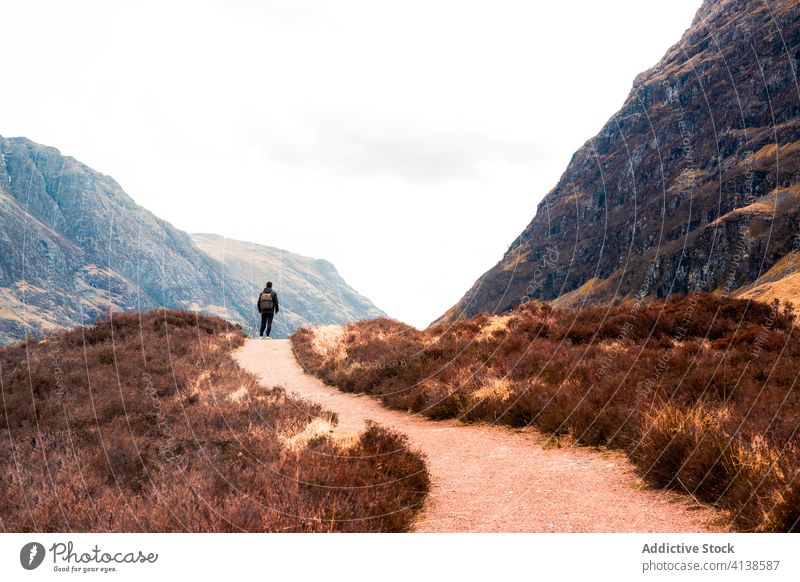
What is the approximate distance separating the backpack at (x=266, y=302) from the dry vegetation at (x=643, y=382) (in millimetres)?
5105

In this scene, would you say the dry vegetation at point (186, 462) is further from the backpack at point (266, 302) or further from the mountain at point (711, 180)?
the mountain at point (711, 180)

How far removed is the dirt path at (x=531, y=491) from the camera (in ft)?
16.9

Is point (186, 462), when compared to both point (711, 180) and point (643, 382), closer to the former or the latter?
point (643, 382)

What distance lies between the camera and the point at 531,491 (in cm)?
623

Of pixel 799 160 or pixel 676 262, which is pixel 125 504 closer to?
pixel 676 262

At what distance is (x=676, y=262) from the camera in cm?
14000

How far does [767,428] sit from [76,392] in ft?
45.7

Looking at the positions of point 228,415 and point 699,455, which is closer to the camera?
point 699,455

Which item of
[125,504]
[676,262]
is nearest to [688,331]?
[125,504]

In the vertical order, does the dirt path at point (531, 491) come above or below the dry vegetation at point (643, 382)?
below
